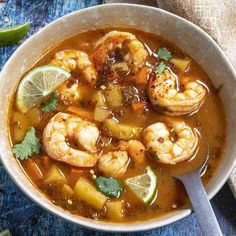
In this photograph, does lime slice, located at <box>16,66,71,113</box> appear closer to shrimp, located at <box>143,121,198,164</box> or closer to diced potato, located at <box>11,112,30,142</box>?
diced potato, located at <box>11,112,30,142</box>

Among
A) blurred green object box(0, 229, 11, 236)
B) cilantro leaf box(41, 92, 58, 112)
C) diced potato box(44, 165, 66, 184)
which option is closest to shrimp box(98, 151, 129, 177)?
diced potato box(44, 165, 66, 184)

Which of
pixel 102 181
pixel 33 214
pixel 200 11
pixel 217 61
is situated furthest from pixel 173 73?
pixel 33 214

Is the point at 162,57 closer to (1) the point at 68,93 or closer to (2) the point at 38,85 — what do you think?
(1) the point at 68,93

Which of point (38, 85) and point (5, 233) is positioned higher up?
point (38, 85)

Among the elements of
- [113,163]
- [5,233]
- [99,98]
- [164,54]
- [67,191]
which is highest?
[164,54]

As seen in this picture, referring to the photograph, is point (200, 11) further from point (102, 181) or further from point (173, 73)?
point (102, 181)

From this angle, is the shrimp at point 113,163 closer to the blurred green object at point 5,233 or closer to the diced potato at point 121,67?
the diced potato at point 121,67

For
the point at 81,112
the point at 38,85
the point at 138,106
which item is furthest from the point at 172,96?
the point at 38,85

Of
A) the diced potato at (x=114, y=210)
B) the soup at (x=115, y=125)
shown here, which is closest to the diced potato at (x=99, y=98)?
the soup at (x=115, y=125)
